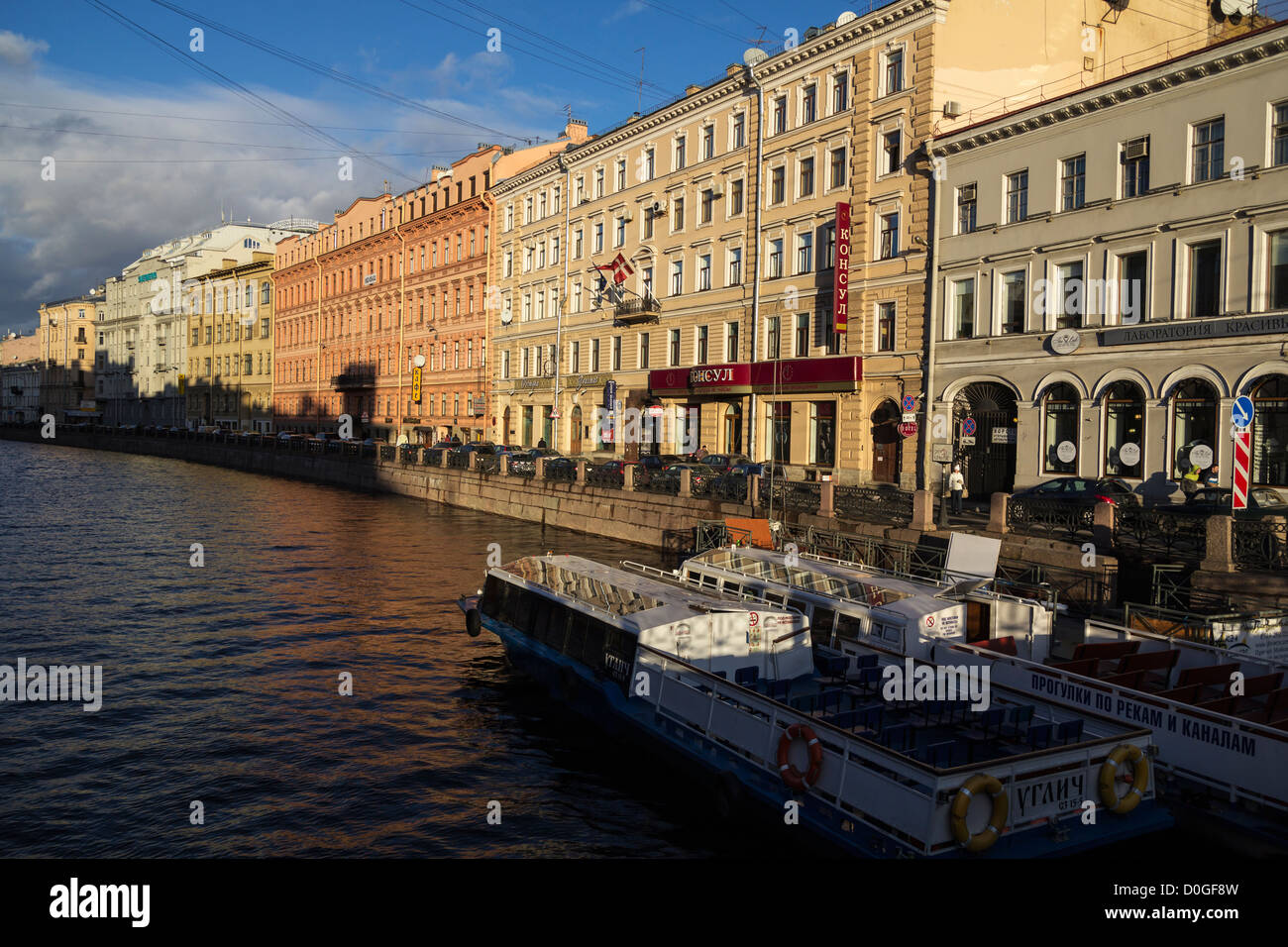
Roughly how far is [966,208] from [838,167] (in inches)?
263

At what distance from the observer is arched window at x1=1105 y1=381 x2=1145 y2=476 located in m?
26.9

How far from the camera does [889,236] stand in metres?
35.5

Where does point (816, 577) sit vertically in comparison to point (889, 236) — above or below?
below

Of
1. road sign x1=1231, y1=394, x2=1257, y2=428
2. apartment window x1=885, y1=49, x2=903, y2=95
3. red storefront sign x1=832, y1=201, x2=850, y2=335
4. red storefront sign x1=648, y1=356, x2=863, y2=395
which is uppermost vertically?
apartment window x1=885, y1=49, x2=903, y2=95

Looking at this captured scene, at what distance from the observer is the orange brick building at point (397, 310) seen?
64.3 meters

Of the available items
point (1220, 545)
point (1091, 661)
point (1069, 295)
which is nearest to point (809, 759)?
point (1091, 661)

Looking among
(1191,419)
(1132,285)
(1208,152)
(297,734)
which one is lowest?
(297,734)

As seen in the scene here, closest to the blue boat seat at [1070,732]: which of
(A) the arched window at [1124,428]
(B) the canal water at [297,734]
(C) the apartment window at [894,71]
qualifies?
(B) the canal water at [297,734]

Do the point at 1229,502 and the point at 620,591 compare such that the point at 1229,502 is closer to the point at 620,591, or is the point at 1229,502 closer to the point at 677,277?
the point at 620,591

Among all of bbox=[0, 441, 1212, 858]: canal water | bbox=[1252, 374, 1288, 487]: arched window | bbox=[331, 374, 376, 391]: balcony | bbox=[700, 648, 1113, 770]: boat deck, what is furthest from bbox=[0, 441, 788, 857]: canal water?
bbox=[331, 374, 376, 391]: balcony

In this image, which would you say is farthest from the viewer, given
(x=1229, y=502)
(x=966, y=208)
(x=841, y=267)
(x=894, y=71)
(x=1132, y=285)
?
(x=841, y=267)

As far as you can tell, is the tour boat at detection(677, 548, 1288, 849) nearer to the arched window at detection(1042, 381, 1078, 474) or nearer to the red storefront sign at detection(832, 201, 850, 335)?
the arched window at detection(1042, 381, 1078, 474)

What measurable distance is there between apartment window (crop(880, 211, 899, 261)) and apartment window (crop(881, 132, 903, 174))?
159 cm
